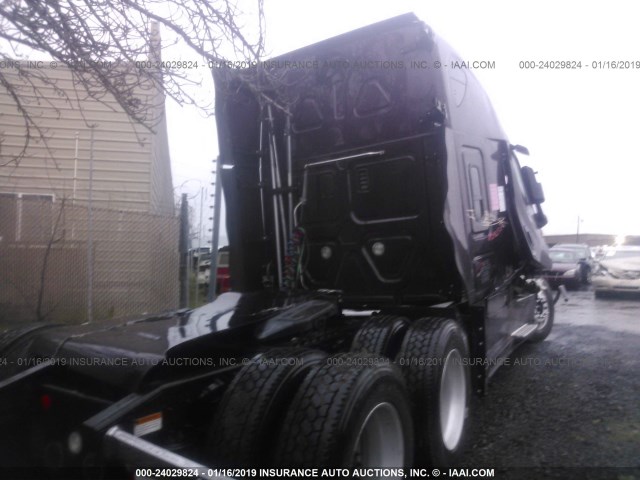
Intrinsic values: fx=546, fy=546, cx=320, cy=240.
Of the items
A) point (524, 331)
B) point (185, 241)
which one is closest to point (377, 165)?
point (524, 331)

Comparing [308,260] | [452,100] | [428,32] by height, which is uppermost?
[428,32]

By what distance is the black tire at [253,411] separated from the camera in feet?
8.23

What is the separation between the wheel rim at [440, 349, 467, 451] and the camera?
3.68 m

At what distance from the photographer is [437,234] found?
440cm

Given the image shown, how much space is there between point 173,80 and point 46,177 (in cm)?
599

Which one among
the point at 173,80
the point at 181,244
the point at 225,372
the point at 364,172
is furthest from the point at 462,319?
the point at 181,244

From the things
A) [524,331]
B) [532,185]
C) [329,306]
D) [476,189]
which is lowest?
[524,331]

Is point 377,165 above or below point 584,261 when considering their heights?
above

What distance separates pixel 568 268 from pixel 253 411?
53.2 ft

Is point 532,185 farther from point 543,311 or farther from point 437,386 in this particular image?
point 437,386

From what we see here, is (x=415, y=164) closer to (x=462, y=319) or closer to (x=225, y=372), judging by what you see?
(x=462, y=319)

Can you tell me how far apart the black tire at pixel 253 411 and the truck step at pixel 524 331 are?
3753mm

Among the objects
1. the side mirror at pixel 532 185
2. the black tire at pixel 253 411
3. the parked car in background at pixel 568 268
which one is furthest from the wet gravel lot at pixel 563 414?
the parked car in background at pixel 568 268

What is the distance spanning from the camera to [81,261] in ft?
28.8
